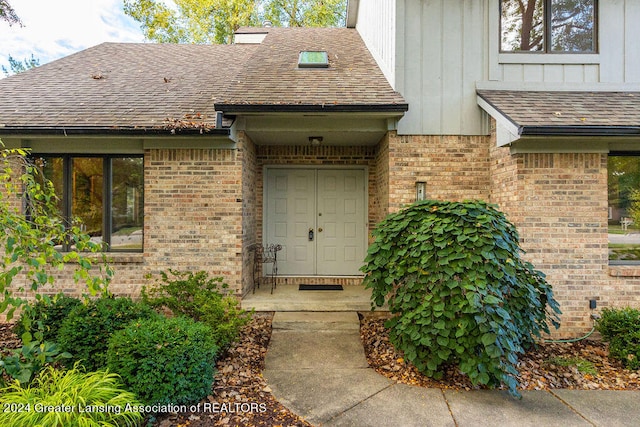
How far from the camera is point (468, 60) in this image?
16.6ft

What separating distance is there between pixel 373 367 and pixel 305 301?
1.65 m

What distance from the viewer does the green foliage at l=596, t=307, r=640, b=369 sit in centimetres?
379

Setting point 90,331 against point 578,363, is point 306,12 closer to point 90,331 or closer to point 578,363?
point 90,331

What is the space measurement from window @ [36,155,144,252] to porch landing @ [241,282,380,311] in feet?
6.74

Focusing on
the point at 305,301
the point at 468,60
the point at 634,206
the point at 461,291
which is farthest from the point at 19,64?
the point at 634,206

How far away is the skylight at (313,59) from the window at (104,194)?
→ 11.0 ft

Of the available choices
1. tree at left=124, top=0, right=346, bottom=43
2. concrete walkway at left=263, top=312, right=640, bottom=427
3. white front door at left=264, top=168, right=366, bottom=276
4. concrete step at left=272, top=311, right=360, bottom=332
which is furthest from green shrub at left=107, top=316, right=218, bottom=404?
tree at left=124, top=0, right=346, bottom=43

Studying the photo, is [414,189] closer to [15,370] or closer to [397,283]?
[397,283]

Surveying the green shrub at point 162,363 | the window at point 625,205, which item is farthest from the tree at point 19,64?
A: the window at point 625,205

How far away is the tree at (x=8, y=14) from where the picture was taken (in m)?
8.46

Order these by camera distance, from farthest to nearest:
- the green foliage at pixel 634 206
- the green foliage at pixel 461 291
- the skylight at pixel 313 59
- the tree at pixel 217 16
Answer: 1. the tree at pixel 217 16
2. the skylight at pixel 313 59
3. the green foliage at pixel 634 206
4. the green foliage at pixel 461 291

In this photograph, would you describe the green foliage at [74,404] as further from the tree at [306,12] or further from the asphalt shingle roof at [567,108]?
the tree at [306,12]

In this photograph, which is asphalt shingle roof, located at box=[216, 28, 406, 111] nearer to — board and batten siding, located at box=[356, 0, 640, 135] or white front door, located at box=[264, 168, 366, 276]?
board and batten siding, located at box=[356, 0, 640, 135]

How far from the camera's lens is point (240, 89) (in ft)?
16.9
